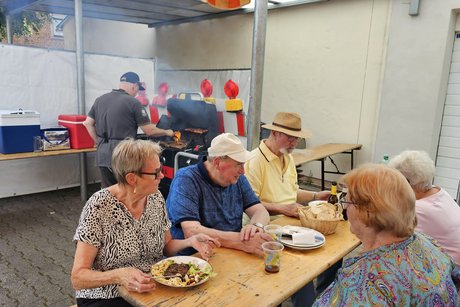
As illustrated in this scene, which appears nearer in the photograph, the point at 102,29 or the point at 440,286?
the point at 440,286

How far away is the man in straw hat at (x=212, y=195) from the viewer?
6.45ft

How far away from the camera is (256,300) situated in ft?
4.44

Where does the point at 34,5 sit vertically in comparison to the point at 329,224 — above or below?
above

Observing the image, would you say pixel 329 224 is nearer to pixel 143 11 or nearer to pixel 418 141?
pixel 418 141

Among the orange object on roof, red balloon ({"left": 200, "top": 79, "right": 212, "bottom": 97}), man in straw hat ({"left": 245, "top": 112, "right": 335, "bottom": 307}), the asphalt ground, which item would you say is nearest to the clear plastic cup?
man in straw hat ({"left": 245, "top": 112, "right": 335, "bottom": 307})

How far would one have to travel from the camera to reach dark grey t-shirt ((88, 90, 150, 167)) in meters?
3.95

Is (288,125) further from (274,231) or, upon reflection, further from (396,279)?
(396,279)

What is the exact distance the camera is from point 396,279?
1131 mm

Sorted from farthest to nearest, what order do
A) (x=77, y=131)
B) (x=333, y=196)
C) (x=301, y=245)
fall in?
(x=77, y=131) → (x=333, y=196) → (x=301, y=245)

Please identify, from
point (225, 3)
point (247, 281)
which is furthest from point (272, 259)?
point (225, 3)

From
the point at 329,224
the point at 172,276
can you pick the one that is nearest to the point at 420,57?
the point at 329,224

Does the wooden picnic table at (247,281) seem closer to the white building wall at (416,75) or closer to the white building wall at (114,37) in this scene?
the white building wall at (416,75)

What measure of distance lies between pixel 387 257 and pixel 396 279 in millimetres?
78

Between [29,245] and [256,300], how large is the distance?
3174 mm
